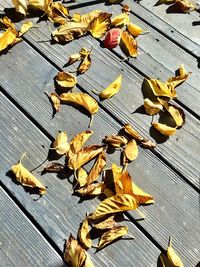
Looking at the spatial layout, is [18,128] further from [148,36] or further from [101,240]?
[148,36]

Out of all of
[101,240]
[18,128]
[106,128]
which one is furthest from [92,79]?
[101,240]

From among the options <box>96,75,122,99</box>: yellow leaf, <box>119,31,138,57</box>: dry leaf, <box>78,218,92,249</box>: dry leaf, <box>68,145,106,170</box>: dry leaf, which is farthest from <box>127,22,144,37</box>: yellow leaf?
<box>78,218,92,249</box>: dry leaf

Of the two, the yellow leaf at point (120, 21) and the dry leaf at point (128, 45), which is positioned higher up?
the yellow leaf at point (120, 21)

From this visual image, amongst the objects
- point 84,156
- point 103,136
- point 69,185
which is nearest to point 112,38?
point 103,136

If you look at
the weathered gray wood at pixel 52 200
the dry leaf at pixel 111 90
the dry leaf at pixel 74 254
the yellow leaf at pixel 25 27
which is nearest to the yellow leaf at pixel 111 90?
the dry leaf at pixel 111 90

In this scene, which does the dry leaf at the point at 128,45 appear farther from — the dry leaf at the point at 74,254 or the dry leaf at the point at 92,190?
the dry leaf at the point at 74,254

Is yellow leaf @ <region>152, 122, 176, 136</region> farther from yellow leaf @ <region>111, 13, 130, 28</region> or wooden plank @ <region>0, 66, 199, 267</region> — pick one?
yellow leaf @ <region>111, 13, 130, 28</region>
